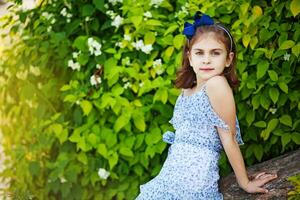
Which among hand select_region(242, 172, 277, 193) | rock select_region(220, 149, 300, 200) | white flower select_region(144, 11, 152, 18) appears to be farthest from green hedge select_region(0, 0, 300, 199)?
hand select_region(242, 172, 277, 193)

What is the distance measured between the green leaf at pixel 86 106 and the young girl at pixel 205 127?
2.92 feet

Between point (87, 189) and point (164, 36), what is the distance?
3.54ft

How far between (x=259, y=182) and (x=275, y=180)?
84 mm

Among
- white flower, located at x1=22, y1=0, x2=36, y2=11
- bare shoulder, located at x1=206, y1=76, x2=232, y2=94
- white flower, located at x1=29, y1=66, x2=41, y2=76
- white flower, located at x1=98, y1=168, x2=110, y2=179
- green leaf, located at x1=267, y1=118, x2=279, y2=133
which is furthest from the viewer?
white flower, located at x1=22, y1=0, x2=36, y2=11

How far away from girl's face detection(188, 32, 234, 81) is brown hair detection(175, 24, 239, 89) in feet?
0.08

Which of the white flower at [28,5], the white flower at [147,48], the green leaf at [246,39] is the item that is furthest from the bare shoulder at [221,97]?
the white flower at [28,5]

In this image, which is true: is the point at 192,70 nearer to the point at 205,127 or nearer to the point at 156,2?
the point at 205,127

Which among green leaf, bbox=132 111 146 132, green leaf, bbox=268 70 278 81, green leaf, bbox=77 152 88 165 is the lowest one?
green leaf, bbox=77 152 88 165

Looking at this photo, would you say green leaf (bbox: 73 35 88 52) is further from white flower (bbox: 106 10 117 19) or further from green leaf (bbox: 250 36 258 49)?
green leaf (bbox: 250 36 258 49)

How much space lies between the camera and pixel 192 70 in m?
3.51

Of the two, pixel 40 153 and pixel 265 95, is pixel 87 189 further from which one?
pixel 265 95

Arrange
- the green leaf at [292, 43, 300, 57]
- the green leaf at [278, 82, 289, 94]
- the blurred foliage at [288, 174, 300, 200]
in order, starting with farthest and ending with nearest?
the green leaf at [278, 82, 289, 94]
the green leaf at [292, 43, 300, 57]
the blurred foliage at [288, 174, 300, 200]

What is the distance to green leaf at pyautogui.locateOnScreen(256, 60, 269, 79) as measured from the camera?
3.84 metres

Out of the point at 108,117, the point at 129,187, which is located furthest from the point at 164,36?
the point at 129,187
